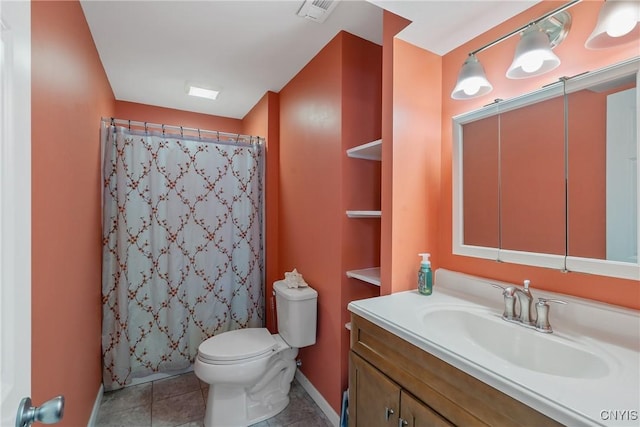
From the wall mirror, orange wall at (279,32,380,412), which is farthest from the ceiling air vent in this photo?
the wall mirror

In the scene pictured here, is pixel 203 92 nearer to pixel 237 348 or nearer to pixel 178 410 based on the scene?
pixel 237 348

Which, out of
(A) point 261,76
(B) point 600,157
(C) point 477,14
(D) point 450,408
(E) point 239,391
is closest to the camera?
(D) point 450,408

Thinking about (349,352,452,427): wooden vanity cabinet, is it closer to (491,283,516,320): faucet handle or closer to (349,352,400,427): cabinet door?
(349,352,400,427): cabinet door

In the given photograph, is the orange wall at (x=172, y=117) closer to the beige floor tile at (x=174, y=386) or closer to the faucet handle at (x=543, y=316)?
the beige floor tile at (x=174, y=386)

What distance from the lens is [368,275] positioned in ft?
5.43

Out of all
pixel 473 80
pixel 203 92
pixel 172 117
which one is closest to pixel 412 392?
pixel 473 80

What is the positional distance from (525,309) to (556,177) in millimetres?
499

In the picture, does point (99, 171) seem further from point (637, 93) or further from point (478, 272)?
point (637, 93)

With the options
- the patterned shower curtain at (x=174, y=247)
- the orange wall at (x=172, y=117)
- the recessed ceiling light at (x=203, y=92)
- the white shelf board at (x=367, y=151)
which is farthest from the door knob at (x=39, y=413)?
the orange wall at (x=172, y=117)

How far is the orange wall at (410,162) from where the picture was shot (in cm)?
142

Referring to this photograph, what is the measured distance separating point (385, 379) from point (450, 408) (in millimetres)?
277

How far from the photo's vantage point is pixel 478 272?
1331 mm

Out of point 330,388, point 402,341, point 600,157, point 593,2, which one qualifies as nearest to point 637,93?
point 600,157

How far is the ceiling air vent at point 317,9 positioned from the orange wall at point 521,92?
2.19 ft
